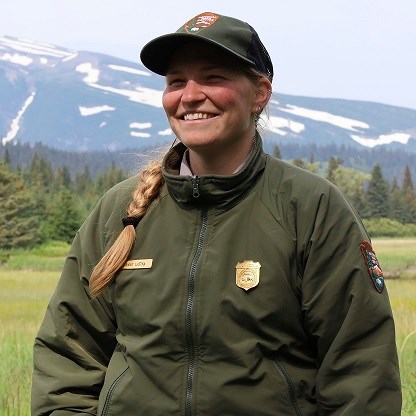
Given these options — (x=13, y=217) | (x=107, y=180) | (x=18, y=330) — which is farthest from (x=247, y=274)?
(x=107, y=180)

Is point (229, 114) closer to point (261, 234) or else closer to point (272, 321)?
point (261, 234)

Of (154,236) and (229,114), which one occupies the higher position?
(229,114)

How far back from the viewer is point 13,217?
24.3 m

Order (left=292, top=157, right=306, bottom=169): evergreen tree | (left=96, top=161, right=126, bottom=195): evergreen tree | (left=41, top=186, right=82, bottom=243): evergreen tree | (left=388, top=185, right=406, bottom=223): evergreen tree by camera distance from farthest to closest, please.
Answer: (left=96, top=161, right=126, bottom=195): evergreen tree < (left=388, top=185, right=406, bottom=223): evergreen tree < (left=41, top=186, right=82, bottom=243): evergreen tree < (left=292, top=157, right=306, bottom=169): evergreen tree

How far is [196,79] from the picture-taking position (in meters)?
2.76

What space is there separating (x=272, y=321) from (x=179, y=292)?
25 centimetres

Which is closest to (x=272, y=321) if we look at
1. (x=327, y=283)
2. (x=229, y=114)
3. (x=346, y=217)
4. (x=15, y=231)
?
(x=327, y=283)

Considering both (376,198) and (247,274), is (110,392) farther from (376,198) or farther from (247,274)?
(376,198)

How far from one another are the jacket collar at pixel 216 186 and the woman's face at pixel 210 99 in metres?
0.10

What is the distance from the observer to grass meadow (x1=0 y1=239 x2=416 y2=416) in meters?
5.76

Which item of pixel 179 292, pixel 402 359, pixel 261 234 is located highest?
pixel 261 234

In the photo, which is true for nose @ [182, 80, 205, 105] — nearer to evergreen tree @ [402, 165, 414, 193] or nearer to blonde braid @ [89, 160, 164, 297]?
blonde braid @ [89, 160, 164, 297]

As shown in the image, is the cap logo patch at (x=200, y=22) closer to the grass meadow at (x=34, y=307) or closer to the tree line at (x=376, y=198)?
the grass meadow at (x=34, y=307)

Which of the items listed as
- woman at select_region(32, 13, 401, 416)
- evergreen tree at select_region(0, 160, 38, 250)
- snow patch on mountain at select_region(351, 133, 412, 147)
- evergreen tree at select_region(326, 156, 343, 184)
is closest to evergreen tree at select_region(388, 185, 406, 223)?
evergreen tree at select_region(326, 156, 343, 184)
